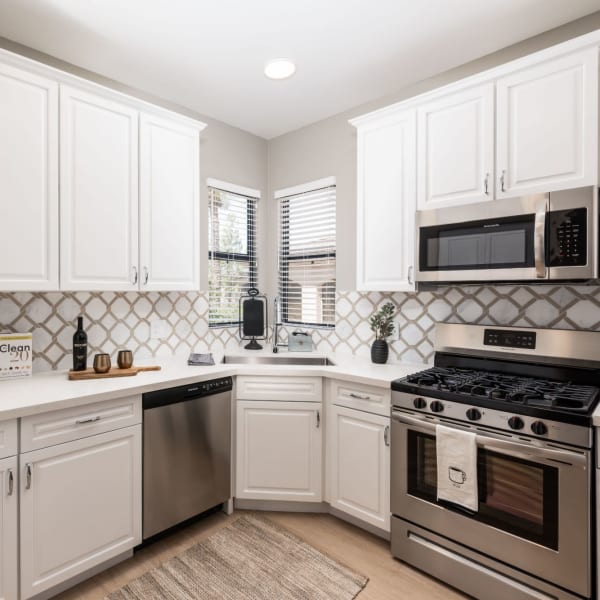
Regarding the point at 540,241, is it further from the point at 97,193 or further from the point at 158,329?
the point at 158,329

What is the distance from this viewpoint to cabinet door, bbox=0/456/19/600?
5.29 feet

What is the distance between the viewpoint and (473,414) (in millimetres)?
1778

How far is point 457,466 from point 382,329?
1.04 metres

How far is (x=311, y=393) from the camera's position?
246 centimetres

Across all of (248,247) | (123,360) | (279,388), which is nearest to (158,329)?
(123,360)

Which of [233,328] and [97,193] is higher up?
[97,193]

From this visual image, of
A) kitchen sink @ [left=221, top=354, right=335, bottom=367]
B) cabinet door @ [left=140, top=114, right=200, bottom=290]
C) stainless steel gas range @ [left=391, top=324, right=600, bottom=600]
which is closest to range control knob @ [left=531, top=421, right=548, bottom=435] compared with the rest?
stainless steel gas range @ [left=391, top=324, right=600, bottom=600]

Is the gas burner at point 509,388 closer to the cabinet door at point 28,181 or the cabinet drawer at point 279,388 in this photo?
the cabinet drawer at point 279,388

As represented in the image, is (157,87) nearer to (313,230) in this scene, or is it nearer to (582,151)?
(313,230)

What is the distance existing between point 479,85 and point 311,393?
1926 mm

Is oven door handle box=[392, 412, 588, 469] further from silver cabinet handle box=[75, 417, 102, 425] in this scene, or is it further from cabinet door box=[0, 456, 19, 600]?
cabinet door box=[0, 456, 19, 600]

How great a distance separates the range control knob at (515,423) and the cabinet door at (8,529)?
80.6 inches

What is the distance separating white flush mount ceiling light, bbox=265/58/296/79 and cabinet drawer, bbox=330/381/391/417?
1.90 meters

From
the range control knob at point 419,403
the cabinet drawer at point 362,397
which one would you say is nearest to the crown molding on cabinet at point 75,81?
the cabinet drawer at point 362,397
